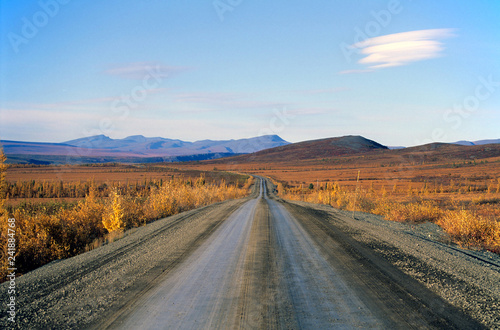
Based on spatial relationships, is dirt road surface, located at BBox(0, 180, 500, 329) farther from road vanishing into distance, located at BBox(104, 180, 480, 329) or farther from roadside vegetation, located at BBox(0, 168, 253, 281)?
roadside vegetation, located at BBox(0, 168, 253, 281)

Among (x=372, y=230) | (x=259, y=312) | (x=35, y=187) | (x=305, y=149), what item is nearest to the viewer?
(x=259, y=312)

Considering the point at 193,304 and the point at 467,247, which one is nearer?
the point at 193,304

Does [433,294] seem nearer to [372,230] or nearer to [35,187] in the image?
[372,230]

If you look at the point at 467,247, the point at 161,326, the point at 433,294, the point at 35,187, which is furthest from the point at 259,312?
the point at 35,187

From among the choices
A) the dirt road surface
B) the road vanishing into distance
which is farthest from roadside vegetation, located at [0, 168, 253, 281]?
the road vanishing into distance

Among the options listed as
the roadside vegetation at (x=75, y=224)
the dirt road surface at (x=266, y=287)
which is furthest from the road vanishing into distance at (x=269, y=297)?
the roadside vegetation at (x=75, y=224)

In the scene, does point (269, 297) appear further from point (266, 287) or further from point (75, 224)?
point (75, 224)

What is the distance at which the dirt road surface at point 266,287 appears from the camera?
423cm

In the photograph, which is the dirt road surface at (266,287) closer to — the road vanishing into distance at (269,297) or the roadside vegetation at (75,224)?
the road vanishing into distance at (269,297)

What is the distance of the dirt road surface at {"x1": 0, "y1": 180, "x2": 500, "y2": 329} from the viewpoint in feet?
13.9

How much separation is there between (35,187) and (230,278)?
29940 mm

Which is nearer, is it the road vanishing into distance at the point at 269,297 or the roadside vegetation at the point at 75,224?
the road vanishing into distance at the point at 269,297

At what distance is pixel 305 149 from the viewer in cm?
19550

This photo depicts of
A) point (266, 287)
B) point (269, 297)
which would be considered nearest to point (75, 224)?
point (266, 287)
